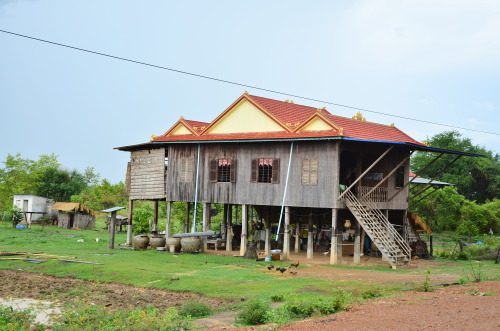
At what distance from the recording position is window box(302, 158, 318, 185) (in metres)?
27.7

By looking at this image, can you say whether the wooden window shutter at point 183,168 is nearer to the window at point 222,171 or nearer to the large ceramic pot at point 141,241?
the window at point 222,171

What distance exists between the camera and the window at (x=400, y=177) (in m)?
30.2

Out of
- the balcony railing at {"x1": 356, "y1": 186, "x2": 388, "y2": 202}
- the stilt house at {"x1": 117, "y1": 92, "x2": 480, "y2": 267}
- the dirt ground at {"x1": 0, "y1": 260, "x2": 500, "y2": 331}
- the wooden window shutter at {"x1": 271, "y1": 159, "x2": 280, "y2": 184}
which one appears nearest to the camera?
the dirt ground at {"x1": 0, "y1": 260, "x2": 500, "y2": 331}

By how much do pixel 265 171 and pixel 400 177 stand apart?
23.4ft

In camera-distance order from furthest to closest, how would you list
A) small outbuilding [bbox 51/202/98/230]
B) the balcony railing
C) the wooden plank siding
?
1. small outbuilding [bbox 51/202/98/230]
2. the balcony railing
3. the wooden plank siding

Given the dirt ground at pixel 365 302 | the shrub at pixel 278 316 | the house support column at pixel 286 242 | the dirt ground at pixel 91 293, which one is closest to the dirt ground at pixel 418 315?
the dirt ground at pixel 365 302

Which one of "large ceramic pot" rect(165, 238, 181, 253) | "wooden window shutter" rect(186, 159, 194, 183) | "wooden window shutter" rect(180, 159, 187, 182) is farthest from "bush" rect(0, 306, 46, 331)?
"wooden window shutter" rect(180, 159, 187, 182)

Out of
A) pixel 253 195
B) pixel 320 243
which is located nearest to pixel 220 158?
pixel 253 195

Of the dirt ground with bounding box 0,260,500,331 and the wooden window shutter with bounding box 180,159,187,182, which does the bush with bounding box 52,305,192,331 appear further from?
the wooden window shutter with bounding box 180,159,187,182

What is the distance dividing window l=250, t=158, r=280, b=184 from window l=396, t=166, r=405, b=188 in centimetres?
636

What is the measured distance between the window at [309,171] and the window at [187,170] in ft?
25.0

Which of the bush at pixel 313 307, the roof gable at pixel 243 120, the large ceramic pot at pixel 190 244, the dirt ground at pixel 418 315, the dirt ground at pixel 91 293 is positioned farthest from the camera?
the large ceramic pot at pixel 190 244

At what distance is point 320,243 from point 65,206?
28262 mm

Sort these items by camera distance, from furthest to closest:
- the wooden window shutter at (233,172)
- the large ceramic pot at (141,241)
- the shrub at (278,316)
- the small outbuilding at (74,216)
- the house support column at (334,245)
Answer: the small outbuilding at (74,216), the large ceramic pot at (141,241), the wooden window shutter at (233,172), the house support column at (334,245), the shrub at (278,316)
